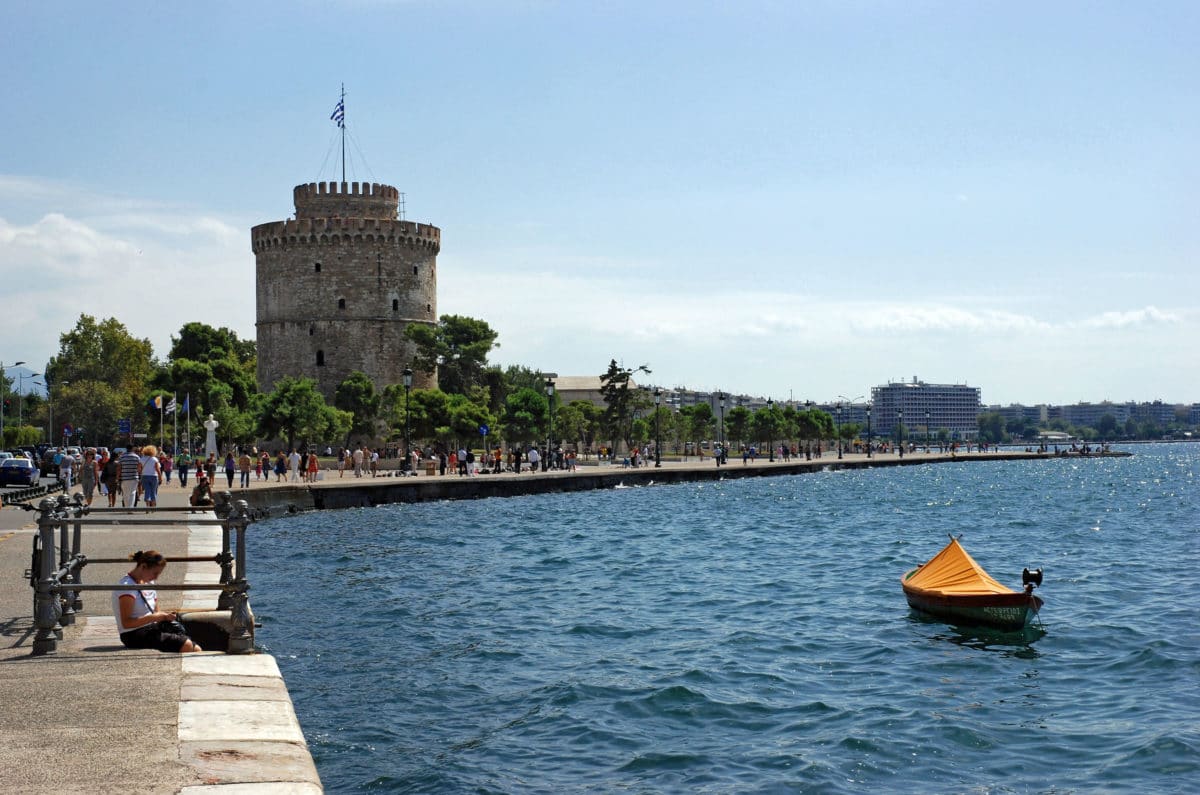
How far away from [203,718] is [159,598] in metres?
4.94

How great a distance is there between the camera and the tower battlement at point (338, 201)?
2793 inches

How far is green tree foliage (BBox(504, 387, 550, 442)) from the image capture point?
77312mm

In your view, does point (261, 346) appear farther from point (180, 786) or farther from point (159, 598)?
point (180, 786)

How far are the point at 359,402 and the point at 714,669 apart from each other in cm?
5676

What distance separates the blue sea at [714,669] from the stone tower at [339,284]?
42559 millimetres

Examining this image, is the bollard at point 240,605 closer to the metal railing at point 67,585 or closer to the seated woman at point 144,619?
the metal railing at point 67,585

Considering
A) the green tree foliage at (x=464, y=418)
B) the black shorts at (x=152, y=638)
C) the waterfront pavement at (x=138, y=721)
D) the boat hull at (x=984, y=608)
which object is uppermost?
the green tree foliage at (x=464, y=418)

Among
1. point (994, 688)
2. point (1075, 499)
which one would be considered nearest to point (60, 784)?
point (994, 688)

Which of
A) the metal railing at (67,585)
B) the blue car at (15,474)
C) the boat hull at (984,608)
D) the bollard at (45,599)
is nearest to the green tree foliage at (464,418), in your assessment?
the blue car at (15,474)

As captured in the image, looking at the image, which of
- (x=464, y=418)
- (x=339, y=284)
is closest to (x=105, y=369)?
(x=339, y=284)

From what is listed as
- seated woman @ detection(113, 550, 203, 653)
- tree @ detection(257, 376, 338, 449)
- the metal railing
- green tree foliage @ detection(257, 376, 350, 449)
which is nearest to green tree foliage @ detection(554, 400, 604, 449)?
green tree foliage @ detection(257, 376, 350, 449)

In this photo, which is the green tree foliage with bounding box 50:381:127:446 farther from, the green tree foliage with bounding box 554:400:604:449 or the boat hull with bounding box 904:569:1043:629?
the boat hull with bounding box 904:569:1043:629

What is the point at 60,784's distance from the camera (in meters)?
5.52

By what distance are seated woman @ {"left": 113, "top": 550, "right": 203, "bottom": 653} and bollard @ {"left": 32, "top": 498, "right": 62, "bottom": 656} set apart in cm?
45
